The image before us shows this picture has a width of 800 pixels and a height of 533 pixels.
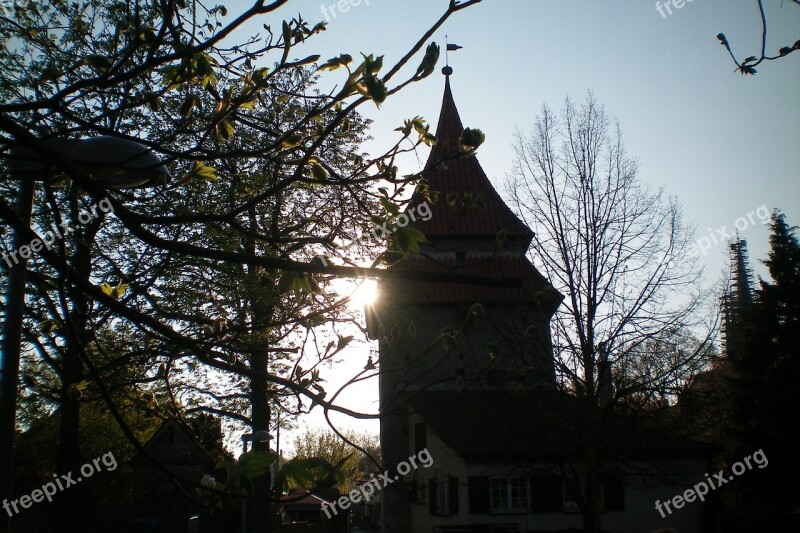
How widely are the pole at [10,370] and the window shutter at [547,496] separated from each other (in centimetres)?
2051

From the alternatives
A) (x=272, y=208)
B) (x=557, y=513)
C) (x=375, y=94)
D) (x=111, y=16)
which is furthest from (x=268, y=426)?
(x=375, y=94)

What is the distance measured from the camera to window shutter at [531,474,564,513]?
22.1 meters

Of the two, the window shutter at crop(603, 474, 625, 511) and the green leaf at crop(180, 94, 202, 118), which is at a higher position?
the green leaf at crop(180, 94, 202, 118)

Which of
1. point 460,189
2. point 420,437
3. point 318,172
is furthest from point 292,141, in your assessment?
point 460,189

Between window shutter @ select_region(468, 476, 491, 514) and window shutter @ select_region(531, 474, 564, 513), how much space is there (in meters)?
1.43

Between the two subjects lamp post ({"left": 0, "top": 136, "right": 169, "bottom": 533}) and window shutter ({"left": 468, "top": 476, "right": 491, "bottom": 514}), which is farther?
window shutter ({"left": 468, "top": 476, "right": 491, "bottom": 514})

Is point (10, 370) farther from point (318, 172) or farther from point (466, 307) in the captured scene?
point (466, 307)

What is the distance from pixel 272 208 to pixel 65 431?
599cm

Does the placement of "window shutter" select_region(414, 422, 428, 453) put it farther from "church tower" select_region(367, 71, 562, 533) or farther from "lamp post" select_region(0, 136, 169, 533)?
"lamp post" select_region(0, 136, 169, 533)

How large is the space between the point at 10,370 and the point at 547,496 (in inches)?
831

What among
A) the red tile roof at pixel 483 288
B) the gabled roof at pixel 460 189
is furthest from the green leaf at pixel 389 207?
the gabled roof at pixel 460 189

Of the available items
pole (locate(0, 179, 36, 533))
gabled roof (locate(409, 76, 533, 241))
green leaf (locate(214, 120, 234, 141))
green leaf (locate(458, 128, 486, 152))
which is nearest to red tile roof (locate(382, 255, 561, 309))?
gabled roof (locate(409, 76, 533, 241))

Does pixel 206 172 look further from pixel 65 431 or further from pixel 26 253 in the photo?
pixel 65 431

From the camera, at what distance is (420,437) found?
25.9 m
